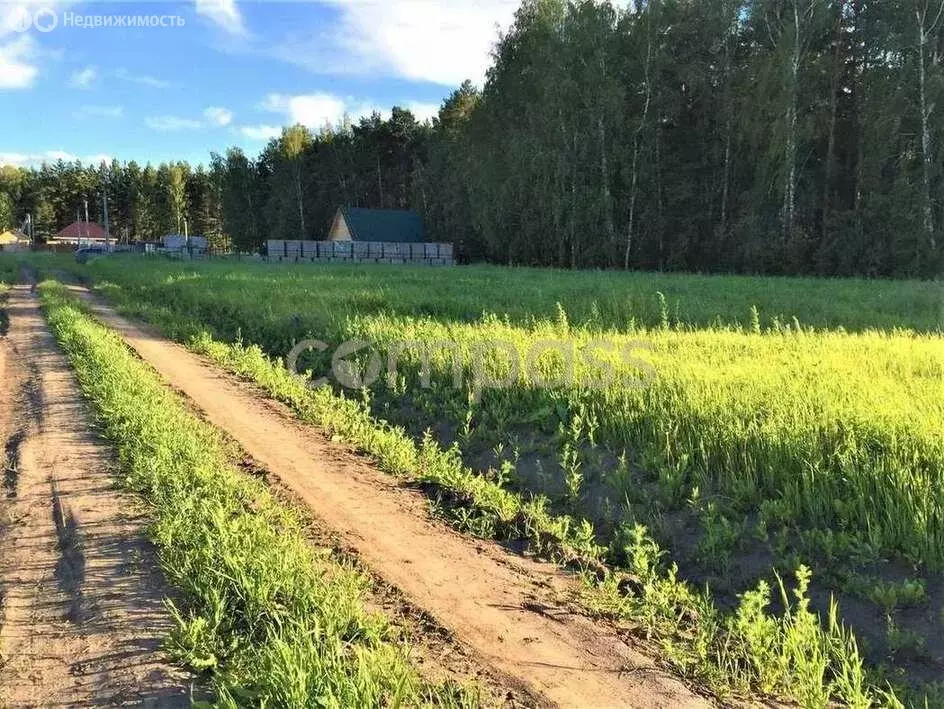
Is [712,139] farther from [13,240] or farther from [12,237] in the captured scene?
[12,237]

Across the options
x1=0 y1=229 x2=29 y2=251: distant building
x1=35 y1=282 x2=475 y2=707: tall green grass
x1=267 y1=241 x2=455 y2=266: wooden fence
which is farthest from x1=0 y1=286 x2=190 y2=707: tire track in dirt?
x1=0 y1=229 x2=29 y2=251: distant building

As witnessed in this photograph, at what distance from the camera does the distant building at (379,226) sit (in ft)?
192

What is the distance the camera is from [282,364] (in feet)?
34.6

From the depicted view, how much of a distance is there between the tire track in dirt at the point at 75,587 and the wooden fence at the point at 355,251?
4867 centimetres

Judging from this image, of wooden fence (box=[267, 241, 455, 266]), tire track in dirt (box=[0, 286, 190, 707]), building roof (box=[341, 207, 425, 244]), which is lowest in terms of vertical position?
tire track in dirt (box=[0, 286, 190, 707])

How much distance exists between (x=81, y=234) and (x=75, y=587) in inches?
4843

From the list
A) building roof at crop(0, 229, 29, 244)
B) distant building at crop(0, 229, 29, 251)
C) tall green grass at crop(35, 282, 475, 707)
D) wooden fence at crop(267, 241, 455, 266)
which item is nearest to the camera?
tall green grass at crop(35, 282, 475, 707)

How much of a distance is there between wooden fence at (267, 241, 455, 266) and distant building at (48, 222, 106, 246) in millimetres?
67707

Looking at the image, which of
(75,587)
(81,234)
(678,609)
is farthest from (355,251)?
(81,234)

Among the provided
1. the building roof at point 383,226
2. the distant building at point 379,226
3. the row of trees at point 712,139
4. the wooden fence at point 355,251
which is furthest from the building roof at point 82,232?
the row of trees at point 712,139

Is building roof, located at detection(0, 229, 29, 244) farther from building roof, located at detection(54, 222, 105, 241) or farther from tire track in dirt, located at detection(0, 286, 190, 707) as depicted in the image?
tire track in dirt, located at detection(0, 286, 190, 707)

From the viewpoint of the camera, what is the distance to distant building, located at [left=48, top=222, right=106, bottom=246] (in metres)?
107

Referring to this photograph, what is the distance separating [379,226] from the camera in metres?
59.4

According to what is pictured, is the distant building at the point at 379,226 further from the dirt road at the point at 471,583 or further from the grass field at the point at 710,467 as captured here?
the dirt road at the point at 471,583
